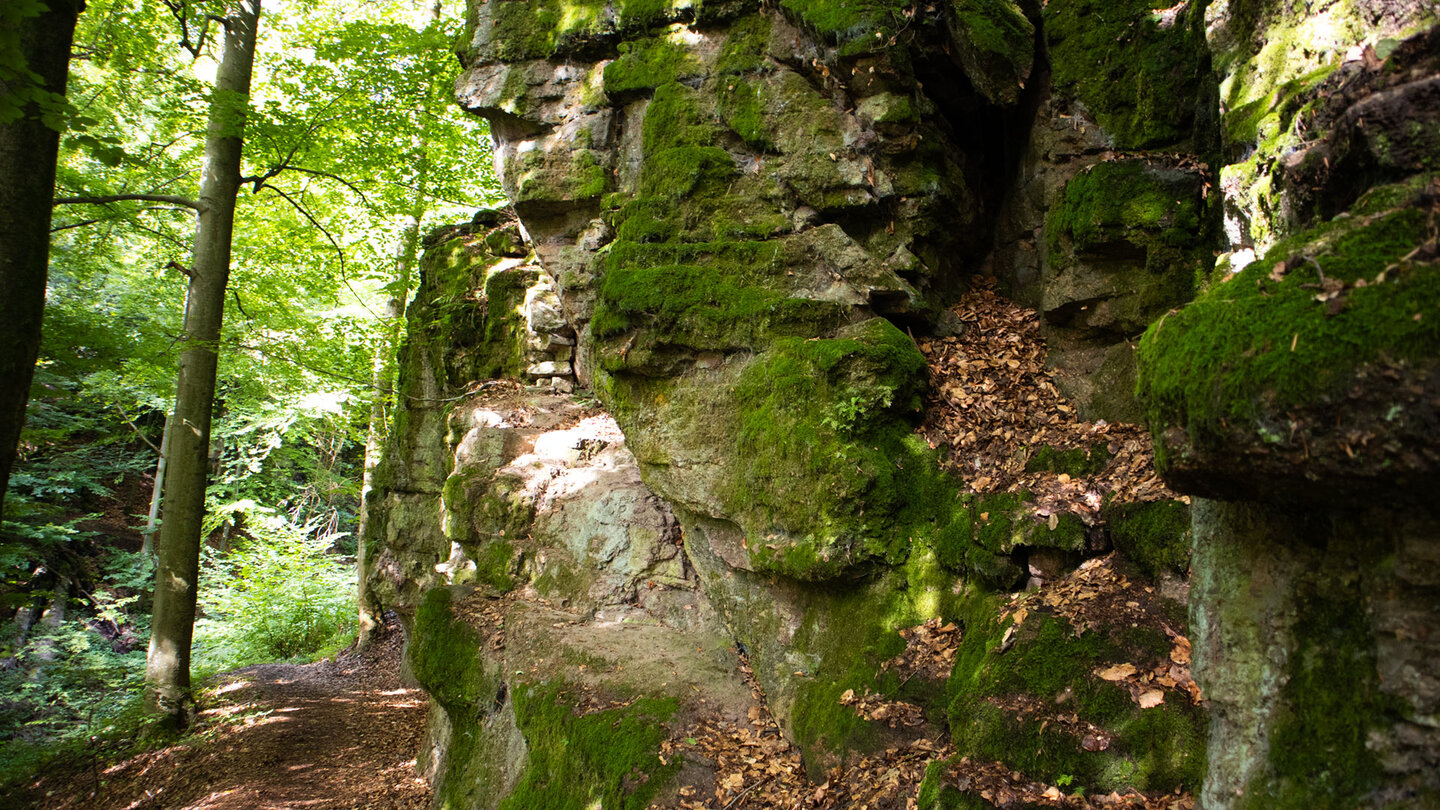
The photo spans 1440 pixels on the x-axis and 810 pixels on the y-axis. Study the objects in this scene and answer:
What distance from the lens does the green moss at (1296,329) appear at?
6.92 ft

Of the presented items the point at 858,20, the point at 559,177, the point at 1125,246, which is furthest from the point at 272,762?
the point at 1125,246

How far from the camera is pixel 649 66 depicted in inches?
332

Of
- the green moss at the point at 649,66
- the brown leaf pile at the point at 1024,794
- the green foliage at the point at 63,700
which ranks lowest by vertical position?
the green foliage at the point at 63,700

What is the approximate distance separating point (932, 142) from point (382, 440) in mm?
12208

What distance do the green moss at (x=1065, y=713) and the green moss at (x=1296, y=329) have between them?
178cm

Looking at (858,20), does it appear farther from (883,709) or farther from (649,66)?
(883,709)

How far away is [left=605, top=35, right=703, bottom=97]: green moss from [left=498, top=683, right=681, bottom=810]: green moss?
6.62 meters

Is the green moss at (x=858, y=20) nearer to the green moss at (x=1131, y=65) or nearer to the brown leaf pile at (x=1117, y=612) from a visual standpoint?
the green moss at (x=1131, y=65)

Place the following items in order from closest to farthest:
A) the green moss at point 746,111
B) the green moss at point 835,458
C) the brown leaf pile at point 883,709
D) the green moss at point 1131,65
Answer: the brown leaf pile at point 883,709 < the green moss at point 835,458 < the green moss at point 1131,65 < the green moss at point 746,111

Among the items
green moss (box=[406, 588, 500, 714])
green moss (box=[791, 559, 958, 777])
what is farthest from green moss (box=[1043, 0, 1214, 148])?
green moss (box=[406, 588, 500, 714])

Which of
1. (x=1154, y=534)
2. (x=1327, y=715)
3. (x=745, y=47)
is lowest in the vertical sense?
(x=1327, y=715)

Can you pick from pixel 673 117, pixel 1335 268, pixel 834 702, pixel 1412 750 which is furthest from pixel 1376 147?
pixel 673 117

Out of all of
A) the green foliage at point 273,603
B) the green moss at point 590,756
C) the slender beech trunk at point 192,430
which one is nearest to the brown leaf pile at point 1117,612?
the green moss at point 590,756

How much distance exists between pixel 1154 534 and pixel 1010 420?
1828 mm
